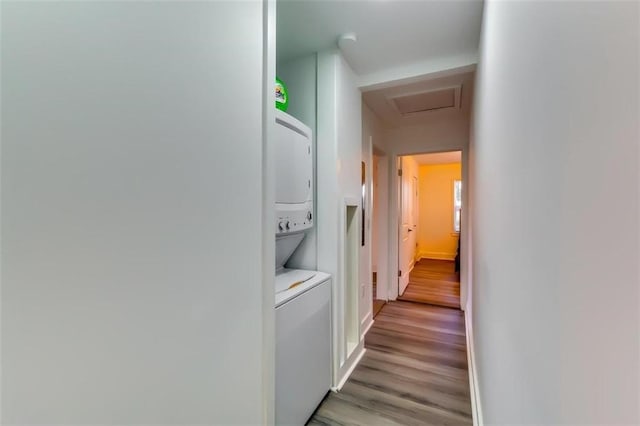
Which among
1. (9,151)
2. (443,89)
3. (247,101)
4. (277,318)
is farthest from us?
(443,89)

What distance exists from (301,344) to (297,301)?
27 centimetres

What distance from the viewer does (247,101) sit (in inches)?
41.7

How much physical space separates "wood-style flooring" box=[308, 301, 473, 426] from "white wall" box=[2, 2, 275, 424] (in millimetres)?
1098

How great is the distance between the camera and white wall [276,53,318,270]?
212 cm

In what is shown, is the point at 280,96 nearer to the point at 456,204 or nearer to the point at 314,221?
the point at 314,221

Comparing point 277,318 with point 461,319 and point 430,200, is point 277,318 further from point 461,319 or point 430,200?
point 430,200

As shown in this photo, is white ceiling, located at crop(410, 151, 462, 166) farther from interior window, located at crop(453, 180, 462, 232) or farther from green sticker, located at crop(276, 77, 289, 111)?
green sticker, located at crop(276, 77, 289, 111)

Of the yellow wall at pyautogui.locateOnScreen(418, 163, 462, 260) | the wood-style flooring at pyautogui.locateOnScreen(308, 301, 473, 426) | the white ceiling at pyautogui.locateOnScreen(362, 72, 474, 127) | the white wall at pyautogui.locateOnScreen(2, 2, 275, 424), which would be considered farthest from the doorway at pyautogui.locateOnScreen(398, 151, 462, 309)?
the white wall at pyautogui.locateOnScreen(2, 2, 275, 424)

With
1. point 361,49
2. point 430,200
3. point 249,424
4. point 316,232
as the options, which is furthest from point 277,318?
point 430,200

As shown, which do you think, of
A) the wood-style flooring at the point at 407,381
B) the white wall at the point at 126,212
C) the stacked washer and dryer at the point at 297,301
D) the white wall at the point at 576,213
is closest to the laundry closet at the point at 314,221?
the stacked washer and dryer at the point at 297,301

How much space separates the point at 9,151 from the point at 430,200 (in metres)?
7.36

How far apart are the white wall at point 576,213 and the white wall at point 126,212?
85 centimetres

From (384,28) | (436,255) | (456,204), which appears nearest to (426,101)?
(384,28)

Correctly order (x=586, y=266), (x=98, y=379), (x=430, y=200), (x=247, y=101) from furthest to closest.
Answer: (x=430, y=200), (x=247, y=101), (x=98, y=379), (x=586, y=266)
